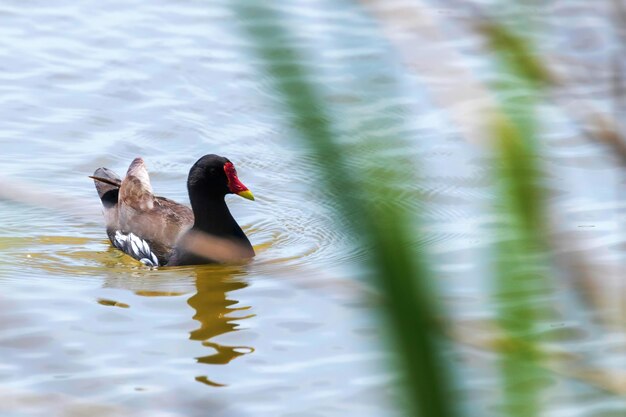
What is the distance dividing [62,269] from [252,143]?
9.12ft

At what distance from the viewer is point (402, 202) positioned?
41.5 inches

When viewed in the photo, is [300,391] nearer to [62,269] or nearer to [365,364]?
[365,364]

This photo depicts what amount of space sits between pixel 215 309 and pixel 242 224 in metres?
2.36

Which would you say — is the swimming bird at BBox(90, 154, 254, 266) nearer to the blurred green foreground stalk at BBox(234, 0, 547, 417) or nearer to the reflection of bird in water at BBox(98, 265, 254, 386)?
the reflection of bird in water at BBox(98, 265, 254, 386)

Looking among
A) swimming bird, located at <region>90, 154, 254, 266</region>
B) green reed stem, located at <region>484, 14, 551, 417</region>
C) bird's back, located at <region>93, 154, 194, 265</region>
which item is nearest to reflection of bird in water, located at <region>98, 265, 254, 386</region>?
swimming bird, located at <region>90, 154, 254, 266</region>

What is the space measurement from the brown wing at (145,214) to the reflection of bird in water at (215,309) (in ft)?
2.58

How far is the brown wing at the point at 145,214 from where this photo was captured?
845cm

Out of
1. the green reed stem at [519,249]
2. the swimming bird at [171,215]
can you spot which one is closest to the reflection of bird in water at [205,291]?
the swimming bird at [171,215]

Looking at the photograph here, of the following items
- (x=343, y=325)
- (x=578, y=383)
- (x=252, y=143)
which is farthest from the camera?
(x=252, y=143)

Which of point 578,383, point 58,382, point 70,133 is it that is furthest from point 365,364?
point 70,133

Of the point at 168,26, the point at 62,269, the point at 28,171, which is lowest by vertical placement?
the point at 62,269

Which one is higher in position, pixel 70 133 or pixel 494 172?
pixel 70 133

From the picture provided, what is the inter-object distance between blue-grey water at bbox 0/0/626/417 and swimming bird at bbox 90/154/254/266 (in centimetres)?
22

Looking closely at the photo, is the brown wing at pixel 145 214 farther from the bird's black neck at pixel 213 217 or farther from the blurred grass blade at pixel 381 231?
the blurred grass blade at pixel 381 231
